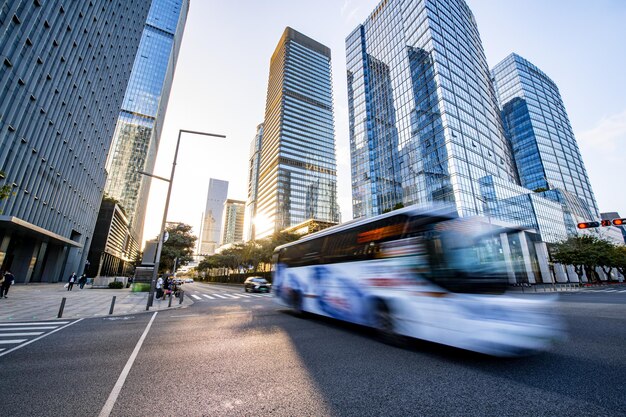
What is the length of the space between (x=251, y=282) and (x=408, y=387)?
29471 mm

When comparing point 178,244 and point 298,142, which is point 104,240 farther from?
point 298,142

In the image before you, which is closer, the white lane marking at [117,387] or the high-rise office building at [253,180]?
the white lane marking at [117,387]

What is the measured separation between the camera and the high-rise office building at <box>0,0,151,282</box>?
76.1 feet

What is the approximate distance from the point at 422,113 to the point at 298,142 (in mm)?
65750

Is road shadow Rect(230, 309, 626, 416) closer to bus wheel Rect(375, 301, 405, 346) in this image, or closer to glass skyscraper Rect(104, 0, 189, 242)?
bus wheel Rect(375, 301, 405, 346)

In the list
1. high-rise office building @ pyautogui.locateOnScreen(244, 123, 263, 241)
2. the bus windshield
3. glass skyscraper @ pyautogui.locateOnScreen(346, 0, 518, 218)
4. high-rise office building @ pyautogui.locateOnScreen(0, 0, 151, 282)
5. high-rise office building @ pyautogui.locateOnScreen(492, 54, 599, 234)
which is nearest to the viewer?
the bus windshield

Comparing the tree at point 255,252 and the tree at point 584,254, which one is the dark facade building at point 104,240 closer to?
the tree at point 255,252

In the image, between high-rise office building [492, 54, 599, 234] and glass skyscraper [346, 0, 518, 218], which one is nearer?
glass skyscraper [346, 0, 518, 218]

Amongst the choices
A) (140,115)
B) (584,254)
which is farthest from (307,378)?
(140,115)

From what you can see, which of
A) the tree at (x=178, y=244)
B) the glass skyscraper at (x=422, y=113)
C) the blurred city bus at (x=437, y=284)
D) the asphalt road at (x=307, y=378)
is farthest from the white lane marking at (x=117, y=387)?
the glass skyscraper at (x=422, y=113)

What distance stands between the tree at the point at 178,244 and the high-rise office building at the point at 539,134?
333ft

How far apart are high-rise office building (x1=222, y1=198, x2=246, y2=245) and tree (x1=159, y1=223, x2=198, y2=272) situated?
138 metres

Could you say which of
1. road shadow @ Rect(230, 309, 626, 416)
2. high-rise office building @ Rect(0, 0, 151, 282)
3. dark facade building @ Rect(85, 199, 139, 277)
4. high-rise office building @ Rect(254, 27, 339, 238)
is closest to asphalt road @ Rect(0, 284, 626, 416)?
road shadow @ Rect(230, 309, 626, 416)

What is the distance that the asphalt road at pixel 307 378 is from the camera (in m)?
3.18
